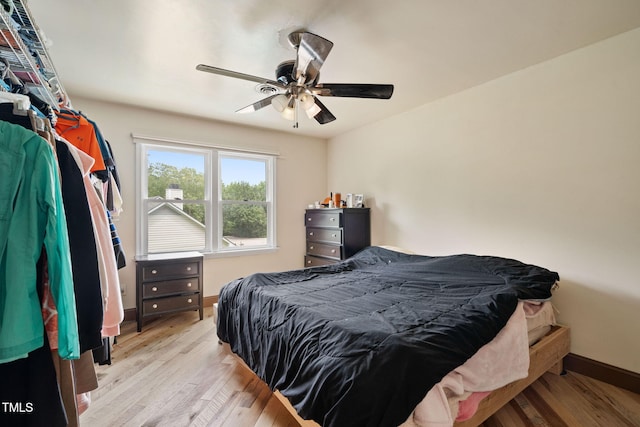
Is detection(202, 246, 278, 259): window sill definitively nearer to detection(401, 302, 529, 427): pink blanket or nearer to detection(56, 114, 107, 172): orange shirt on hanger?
detection(56, 114, 107, 172): orange shirt on hanger

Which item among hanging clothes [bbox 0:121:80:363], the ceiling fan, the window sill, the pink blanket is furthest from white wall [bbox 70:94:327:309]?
the pink blanket

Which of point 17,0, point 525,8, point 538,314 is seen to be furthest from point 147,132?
point 538,314

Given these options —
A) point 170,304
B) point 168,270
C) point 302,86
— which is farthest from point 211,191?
point 302,86

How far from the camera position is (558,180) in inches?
91.4

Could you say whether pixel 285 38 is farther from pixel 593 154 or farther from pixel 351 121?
pixel 593 154

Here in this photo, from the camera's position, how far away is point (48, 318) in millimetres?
888

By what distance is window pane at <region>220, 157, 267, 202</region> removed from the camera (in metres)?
3.99

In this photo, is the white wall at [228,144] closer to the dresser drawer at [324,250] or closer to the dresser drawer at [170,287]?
the dresser drawer at [324,250]

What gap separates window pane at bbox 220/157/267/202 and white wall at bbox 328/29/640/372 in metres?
2.15

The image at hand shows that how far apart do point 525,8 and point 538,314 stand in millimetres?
1942

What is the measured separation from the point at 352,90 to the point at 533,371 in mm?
2135

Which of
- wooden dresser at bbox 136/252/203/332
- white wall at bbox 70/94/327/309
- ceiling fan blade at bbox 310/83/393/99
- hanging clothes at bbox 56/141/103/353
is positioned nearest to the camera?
hanging clothes at bbox 56/141/103/353

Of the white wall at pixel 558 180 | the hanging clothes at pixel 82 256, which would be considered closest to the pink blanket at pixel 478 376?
the white wall at pixel 558 180

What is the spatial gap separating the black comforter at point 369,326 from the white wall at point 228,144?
1.64m
